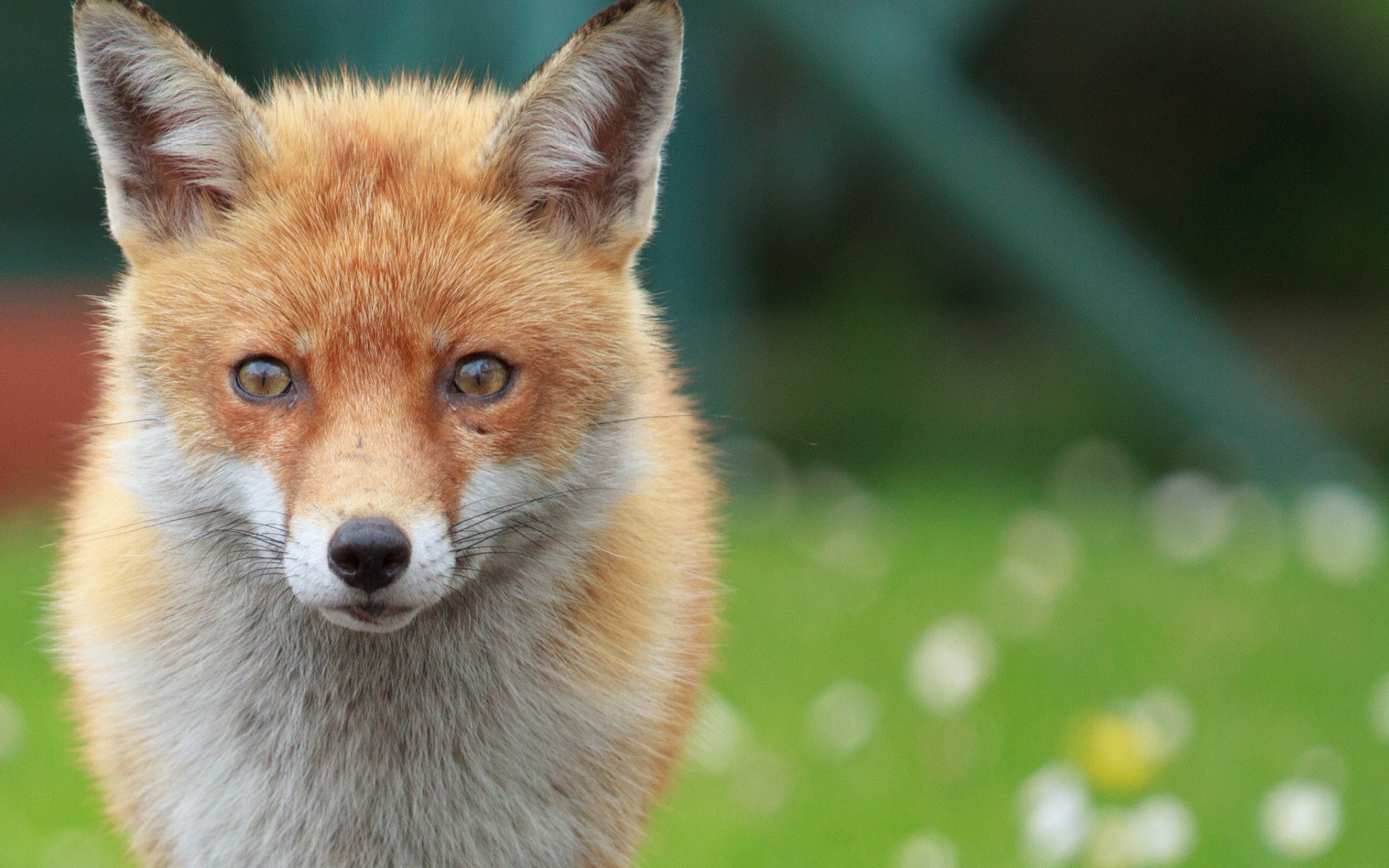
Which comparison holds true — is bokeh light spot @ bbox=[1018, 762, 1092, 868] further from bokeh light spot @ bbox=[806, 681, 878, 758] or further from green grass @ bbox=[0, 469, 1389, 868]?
bokeh light spot @ bbox=[806, 681, 878, 758]

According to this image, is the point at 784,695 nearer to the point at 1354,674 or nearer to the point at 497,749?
the point at 1354,674

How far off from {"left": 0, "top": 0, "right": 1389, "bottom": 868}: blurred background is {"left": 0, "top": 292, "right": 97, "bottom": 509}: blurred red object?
2cm

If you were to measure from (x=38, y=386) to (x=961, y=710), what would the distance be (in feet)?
15.6

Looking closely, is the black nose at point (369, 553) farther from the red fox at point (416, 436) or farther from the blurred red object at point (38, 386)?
the blurred red object at point (38, 386)

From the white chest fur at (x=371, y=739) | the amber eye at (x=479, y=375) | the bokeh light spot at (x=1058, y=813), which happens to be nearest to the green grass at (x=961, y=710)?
the white chest fur at (x=371, y=739)

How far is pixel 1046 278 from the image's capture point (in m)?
6.91

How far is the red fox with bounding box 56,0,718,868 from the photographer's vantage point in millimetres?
2330

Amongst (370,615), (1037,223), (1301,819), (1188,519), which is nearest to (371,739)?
(370,615)

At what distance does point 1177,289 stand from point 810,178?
3724 millimetres

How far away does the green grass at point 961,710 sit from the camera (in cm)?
375

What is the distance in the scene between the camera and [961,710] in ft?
15.1

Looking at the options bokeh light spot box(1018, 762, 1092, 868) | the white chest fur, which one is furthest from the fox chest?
bokeh light spot box(1018, 762, 1092, 868)

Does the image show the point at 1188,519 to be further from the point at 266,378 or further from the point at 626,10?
the point at 266,378

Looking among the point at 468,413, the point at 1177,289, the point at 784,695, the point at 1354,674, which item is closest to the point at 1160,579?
the point at 1354,674
